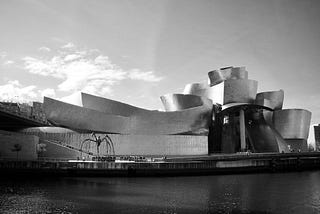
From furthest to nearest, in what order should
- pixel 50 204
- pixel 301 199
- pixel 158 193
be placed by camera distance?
1. pixel 158 193
2. pixel 301 199
3. pixel 50 204

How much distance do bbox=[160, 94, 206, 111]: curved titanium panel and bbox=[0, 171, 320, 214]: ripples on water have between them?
22.1m

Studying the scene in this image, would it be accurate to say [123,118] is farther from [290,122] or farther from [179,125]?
[290,122]

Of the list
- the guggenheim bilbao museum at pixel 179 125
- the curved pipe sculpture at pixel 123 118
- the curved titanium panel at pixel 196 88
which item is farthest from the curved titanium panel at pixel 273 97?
the curved pipe sculpture at pixel 123 118

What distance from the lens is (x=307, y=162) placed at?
118 feet

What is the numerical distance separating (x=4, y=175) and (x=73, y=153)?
8783 mm

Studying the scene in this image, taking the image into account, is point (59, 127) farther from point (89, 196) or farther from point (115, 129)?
point (89, 196)

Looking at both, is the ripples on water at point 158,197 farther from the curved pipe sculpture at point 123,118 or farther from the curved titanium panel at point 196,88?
the curved titanium panel at point 196,88

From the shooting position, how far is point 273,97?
47500 millimetres

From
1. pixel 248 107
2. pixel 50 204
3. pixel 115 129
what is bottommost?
pixel 50 204

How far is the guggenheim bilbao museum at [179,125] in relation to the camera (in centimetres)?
3544

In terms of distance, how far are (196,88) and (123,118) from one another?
1536cm

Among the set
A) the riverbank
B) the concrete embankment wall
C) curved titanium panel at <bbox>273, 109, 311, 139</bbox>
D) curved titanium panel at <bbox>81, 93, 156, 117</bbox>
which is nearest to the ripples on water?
the riverbank

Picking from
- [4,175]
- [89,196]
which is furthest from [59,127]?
[89,196]

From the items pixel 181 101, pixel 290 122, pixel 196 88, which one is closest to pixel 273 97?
pixel 290 122
